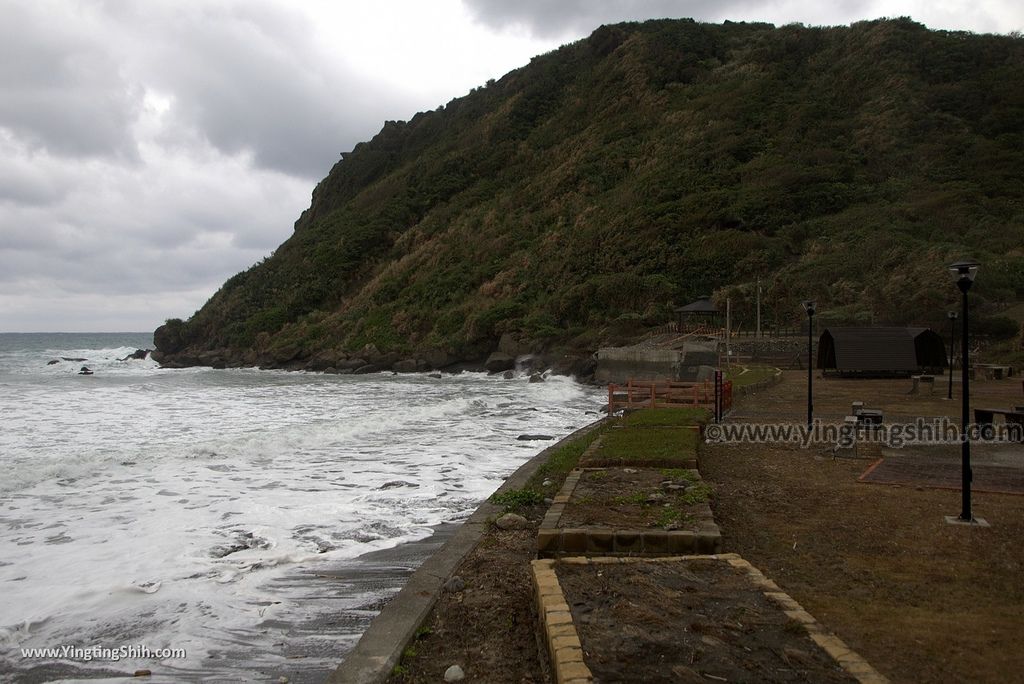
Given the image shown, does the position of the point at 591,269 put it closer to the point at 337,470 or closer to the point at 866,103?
the point at 866,103

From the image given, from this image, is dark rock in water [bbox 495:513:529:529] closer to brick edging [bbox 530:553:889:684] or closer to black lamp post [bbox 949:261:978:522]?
brick edging [bbox 530:553:889:684]

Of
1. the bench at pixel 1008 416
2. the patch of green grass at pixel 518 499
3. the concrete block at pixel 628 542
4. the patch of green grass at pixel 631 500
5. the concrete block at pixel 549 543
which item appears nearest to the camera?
the concrete block at pixel 628 542

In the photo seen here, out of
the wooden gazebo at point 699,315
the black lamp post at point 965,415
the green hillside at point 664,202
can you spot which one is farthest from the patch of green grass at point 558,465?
the green hillside at point 664,202

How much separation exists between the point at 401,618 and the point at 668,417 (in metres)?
9.44

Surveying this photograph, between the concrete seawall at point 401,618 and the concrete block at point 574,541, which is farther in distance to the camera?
the concrete block at point 574,541

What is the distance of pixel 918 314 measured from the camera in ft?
120

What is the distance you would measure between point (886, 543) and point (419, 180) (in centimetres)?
8038

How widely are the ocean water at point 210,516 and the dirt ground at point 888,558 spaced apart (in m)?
3.35

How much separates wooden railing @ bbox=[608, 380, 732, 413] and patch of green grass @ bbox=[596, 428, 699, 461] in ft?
15.8

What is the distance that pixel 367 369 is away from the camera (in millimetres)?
→ 47875

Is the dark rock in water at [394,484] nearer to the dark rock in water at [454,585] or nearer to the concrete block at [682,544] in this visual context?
the dark rock in water at [454,585]

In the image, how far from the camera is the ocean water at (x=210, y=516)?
16.9 feet

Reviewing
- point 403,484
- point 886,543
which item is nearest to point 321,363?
point 403,484

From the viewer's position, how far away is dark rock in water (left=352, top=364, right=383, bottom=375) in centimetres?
4756
